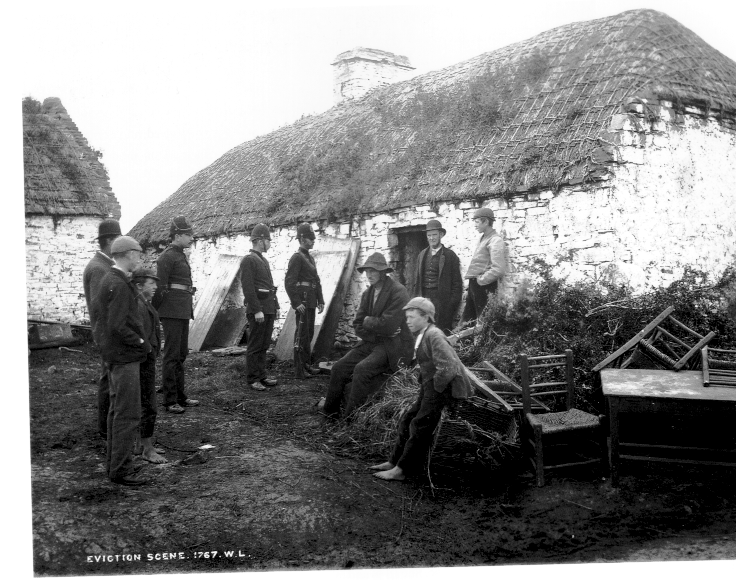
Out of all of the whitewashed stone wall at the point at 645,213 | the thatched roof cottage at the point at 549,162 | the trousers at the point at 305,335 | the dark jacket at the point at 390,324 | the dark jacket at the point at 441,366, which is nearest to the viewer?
the dark jacket at the point at 441,366

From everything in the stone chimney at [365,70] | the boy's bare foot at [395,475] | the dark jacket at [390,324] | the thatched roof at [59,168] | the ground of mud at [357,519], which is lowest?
the ground of mud at [357,519]

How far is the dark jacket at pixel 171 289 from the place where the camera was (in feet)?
22.6

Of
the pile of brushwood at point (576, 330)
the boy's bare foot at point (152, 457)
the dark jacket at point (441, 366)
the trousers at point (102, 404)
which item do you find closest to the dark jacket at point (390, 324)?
the pile of brushwood at point (576, 330)

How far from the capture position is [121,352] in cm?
514

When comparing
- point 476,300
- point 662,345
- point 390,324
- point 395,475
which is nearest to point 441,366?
point 395,475

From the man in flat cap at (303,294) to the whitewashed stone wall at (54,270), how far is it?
8.05 ft

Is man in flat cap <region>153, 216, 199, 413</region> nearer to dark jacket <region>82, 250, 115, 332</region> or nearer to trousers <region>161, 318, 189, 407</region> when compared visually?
trousers <region>161, 318, 189, 407</region>

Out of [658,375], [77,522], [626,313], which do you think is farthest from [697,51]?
[77,522]

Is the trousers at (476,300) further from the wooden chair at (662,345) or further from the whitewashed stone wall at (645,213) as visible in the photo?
the wooden chair at (662,345)

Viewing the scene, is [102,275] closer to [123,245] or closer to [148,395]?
[123,245]

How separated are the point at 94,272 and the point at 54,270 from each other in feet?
1.66

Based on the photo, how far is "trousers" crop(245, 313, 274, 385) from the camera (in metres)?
7.58

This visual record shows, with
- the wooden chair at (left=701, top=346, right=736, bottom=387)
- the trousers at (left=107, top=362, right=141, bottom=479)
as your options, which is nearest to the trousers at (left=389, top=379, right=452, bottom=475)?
the wooden chair at (left=701, top=346, right=736, bottom=387)

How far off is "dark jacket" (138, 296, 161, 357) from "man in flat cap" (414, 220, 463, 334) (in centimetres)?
282
